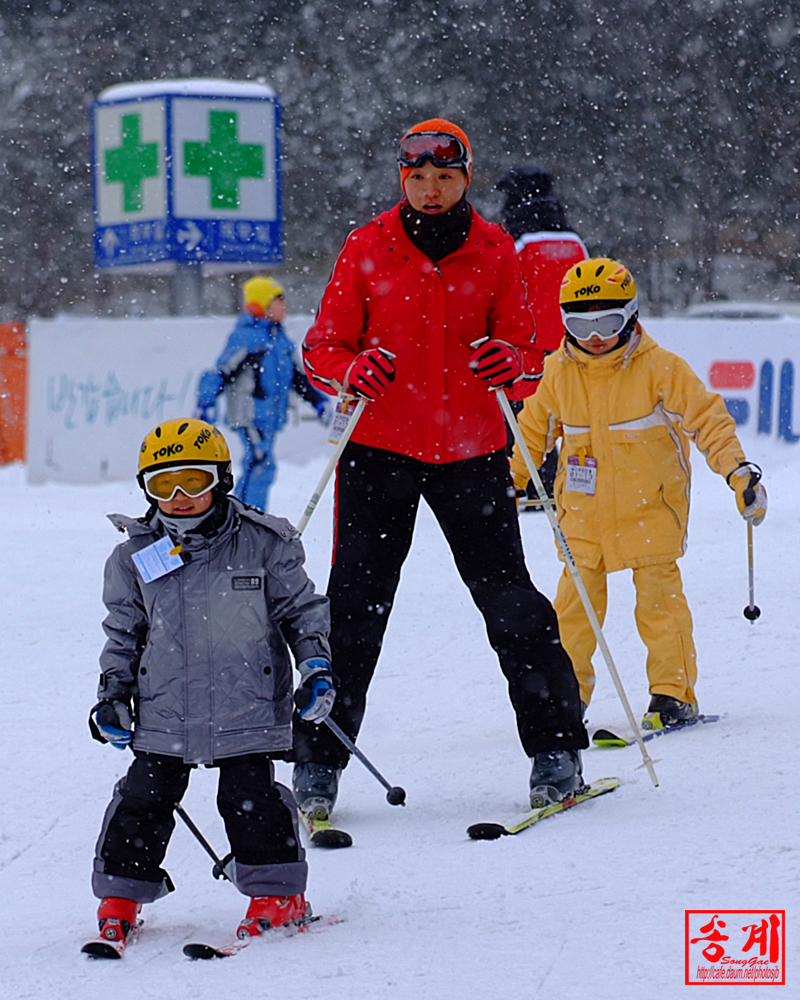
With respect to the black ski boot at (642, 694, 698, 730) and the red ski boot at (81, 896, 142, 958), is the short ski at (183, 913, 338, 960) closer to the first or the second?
the red ski boot at (81, 896, 142, 958)

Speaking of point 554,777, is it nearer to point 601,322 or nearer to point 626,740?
point 626,740

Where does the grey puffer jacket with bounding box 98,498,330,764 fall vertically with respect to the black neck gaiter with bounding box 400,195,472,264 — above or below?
below

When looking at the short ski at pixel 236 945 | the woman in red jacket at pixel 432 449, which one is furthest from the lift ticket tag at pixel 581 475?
the short ski at pixel 236 945

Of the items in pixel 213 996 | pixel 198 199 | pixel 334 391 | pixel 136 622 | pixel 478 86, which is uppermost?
pixel 478 86

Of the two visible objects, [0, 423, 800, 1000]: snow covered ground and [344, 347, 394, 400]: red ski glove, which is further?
[344, 347, 394, 400]: red ski glove

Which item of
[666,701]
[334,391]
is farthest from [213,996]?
[666,701]

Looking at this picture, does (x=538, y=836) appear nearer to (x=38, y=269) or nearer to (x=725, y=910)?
(x=725, y=910)

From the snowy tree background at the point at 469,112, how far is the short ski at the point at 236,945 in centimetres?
2316

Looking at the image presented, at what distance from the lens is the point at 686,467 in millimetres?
4902

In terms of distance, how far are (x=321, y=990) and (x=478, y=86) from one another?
2766 centimetres

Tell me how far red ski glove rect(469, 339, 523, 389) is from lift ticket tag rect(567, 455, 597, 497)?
3.51ft

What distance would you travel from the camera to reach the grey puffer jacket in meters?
3.18

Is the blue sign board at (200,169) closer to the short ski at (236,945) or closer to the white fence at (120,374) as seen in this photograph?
the white fence at (120,374)

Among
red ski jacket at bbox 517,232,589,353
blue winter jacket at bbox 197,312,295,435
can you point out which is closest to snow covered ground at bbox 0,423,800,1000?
red ski jacket at bbox 517,232,589,353
